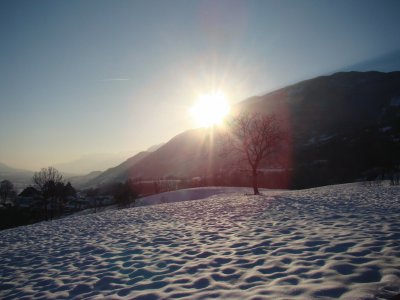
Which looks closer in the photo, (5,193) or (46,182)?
(46,182)

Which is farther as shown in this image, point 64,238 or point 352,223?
point 64,238

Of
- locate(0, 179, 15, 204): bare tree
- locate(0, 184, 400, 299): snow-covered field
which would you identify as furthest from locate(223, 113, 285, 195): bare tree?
locate(0, 179, 15, 204): bare tree

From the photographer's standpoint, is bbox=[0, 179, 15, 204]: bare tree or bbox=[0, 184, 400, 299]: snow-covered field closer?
bbox=[0, 184, 400, 299]: snow-covered field

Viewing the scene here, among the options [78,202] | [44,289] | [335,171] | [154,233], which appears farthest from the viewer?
[78,202]

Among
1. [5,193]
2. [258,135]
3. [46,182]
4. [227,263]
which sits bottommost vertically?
[227,263]

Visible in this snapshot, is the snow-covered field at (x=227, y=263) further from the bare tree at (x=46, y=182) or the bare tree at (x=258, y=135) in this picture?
the bare tree at (x=46, y=182)

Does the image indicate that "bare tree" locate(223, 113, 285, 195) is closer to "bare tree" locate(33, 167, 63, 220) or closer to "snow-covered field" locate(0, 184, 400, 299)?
"snow-covered field" locate(0, 184, 400, 299)

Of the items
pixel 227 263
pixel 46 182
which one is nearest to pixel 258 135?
pixel 227 263

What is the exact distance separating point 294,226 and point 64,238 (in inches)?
451

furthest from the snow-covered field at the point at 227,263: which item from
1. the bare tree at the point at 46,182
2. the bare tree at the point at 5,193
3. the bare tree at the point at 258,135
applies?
the bare tree at the point at 5,193

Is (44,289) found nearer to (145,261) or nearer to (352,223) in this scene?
(145,261)

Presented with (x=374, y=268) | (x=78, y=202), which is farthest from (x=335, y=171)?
(x=374, y=268)

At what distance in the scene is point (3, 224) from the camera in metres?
79.6

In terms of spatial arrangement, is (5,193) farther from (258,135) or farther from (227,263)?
(227,263)
